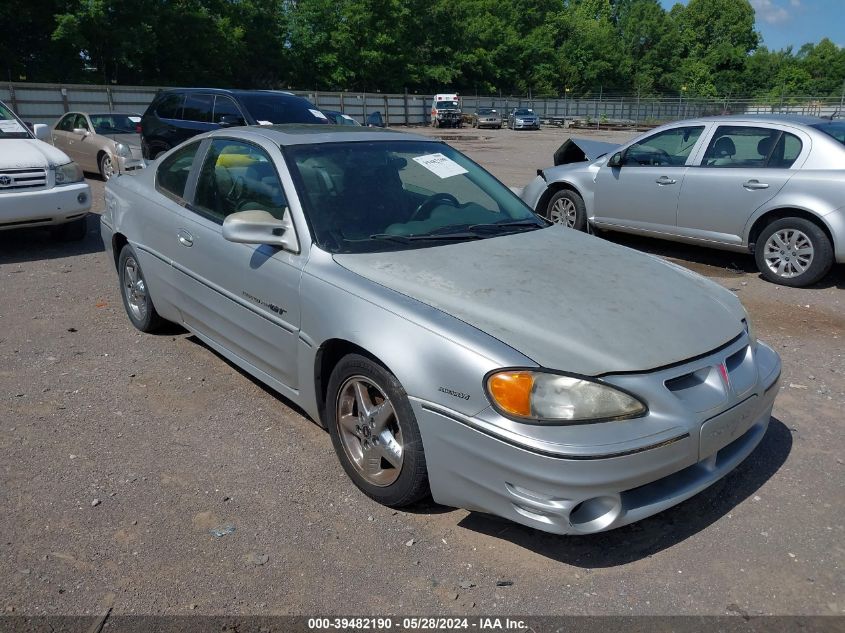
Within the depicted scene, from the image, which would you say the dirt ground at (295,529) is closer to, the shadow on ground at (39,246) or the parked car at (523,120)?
the shadow on ground at (39,246)

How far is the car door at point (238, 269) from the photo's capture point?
3477 mm

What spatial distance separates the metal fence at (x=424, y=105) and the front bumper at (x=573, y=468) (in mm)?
15180

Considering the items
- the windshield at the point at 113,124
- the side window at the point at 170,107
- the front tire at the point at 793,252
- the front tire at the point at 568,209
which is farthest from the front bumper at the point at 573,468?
the windshield at the point at 113,124

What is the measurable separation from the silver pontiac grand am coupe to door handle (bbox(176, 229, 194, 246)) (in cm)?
4

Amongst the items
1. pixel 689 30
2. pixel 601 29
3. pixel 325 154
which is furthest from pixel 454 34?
pixel 325 154

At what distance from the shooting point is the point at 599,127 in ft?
161

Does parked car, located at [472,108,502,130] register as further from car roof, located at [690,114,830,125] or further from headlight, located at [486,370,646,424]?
headlight, located at [486,370,646,424]

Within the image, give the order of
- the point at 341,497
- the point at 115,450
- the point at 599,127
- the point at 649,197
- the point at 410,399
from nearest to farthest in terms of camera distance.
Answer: the point at 410,399
the point at 341,497
the point at 115,450
the point at 649,197
the point at 599,127

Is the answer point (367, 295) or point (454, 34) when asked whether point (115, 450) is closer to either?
point (367, 295)

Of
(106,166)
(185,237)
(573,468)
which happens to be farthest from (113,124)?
(573,468)

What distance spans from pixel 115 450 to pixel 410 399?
5.99ft

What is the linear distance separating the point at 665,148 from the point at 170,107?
8865 mm

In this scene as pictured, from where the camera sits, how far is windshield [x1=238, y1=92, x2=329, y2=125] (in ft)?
35.9

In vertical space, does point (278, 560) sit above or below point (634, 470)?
below
